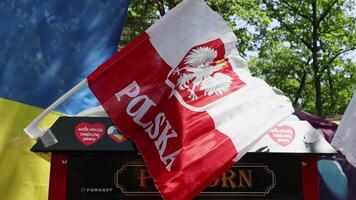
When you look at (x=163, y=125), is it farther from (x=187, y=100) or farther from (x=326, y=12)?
(x=326, y=12)

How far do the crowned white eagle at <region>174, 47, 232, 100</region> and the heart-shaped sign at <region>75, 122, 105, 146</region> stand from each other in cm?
72

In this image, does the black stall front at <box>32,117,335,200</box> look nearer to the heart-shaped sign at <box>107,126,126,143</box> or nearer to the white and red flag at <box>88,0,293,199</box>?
the heart-shaped sign at <box>107,126,126,143</box>

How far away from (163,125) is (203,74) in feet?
1.93

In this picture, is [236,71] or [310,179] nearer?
[310,179]

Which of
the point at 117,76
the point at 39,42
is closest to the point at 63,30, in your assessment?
the point at 39,42

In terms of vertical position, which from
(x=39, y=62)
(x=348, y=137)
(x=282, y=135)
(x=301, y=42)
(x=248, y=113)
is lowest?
(x=301, y=42)

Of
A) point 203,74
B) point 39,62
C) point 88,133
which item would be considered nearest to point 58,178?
point 88,133

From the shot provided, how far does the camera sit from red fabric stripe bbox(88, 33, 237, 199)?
373 centimetres

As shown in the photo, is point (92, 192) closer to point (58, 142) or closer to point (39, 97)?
point (58, 142)

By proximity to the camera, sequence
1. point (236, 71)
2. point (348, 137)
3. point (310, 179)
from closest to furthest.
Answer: point (310, 179) → point (236, 71) → point (348, 137)

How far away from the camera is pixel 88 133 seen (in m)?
4.18

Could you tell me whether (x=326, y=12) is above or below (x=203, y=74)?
below

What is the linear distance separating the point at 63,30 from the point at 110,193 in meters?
3.34

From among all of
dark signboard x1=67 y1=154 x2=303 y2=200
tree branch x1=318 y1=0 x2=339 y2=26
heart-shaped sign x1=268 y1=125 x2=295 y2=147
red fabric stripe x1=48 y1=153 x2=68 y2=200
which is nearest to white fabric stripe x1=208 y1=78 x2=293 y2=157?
heart-shaped sign x1=268 y1=125 x2=295 y2=147
